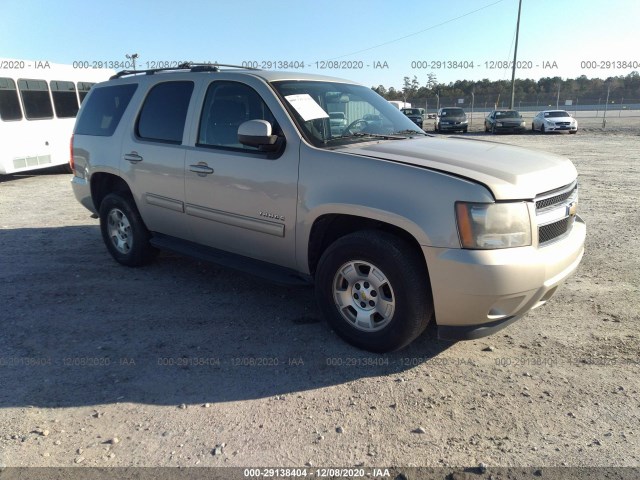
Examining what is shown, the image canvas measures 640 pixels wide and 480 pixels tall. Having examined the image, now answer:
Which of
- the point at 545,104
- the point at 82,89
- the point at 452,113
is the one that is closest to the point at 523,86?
the point at 545,104

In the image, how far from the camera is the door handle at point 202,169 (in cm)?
433

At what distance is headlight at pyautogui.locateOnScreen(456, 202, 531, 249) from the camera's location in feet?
9.87

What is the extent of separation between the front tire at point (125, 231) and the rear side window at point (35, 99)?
29.1 ft

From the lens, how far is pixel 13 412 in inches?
120

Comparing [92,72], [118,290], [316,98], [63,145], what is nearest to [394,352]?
[316,98]

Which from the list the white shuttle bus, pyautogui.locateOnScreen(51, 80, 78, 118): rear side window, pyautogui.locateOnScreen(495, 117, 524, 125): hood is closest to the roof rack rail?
the white shuttle bus

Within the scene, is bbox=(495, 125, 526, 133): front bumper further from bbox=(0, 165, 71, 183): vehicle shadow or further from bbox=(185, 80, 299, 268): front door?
bbox=(185, 80, 299, 268): front door

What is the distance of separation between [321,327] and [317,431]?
1327 mm

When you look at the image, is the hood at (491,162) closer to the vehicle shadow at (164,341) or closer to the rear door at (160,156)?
the vehicle shadow at (164,341)

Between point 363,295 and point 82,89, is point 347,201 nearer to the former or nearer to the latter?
point 363,295

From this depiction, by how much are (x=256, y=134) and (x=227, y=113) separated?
0.83 m

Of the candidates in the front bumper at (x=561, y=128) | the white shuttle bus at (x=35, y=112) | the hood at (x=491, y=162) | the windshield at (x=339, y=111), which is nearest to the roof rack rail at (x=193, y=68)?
the windshield at (x=339, y=111)

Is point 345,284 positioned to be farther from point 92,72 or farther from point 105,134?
point 92,72

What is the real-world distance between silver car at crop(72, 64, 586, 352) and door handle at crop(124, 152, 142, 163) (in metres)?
0.01
